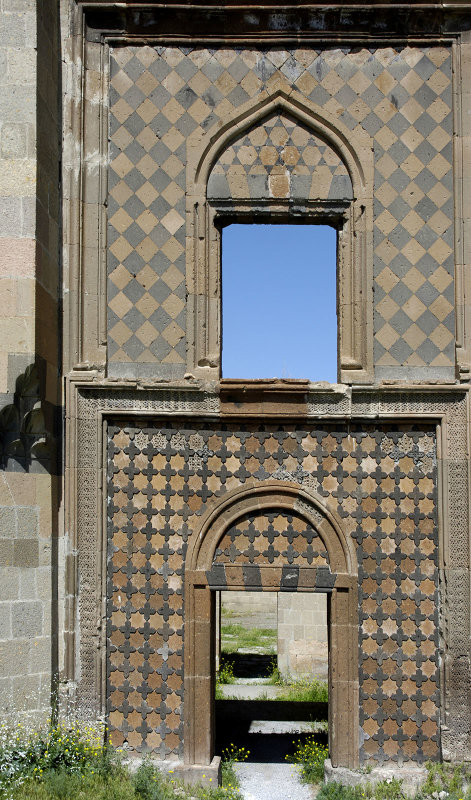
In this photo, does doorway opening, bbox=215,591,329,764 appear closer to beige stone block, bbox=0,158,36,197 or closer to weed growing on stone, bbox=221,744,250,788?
weed growing on stone, bbox=221,744,250,788

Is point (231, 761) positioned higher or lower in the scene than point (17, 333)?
lower

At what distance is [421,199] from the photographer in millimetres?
7203

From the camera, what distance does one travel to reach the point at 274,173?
7250mm

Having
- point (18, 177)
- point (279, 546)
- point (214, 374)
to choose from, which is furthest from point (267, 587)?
point (18, 177)

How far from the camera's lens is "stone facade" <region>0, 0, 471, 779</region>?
6.70m

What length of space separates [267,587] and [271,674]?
264 inches

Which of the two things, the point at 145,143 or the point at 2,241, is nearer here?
the point at 2,241

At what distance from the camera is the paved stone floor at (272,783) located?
685cm

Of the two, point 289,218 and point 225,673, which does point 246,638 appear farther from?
point 289,218

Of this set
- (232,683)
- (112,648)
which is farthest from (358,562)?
(232,683)

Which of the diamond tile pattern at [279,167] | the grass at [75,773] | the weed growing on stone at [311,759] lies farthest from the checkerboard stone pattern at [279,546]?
the diamond tile pattern at [279,167]

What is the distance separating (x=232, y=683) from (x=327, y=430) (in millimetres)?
6624

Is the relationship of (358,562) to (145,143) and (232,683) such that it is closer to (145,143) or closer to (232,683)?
(145,143)

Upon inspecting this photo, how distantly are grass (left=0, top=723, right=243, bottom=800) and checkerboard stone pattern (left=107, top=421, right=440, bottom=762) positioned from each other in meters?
0.32
